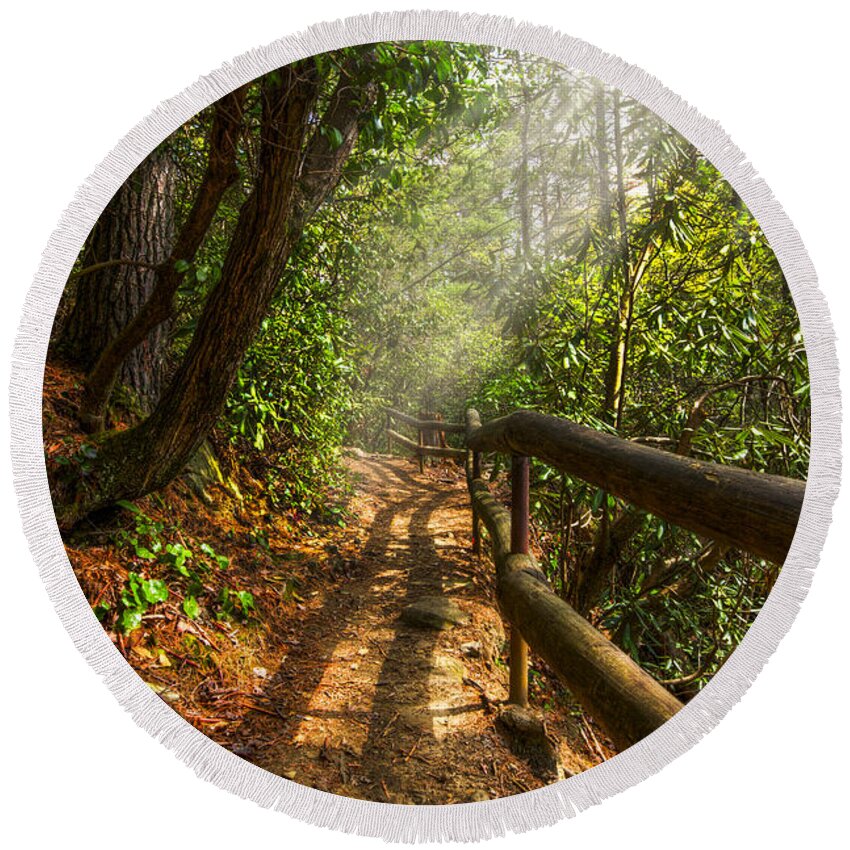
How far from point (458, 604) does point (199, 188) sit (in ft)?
5.86

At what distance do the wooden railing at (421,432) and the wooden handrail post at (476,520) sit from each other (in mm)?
385

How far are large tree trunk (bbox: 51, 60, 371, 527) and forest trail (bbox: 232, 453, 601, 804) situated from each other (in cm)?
66

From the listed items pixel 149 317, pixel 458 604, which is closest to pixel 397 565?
pixel 458 604

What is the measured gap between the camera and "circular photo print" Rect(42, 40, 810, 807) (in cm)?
117

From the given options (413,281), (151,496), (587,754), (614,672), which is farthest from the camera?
(151,496)

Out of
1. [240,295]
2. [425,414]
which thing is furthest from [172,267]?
[425,414]

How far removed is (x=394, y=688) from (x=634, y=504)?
2.87ft

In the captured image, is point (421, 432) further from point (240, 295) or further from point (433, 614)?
point (240, 295)

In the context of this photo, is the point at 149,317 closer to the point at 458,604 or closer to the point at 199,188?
the point at 199,188

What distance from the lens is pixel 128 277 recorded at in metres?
1.97

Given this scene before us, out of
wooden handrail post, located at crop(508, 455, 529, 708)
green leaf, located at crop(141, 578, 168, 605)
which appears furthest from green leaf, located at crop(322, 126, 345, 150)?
green leaf, located at crop(141, 578, 168, 605)

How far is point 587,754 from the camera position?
1.24 m

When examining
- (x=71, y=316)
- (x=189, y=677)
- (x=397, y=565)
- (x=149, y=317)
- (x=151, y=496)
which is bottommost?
(x=189, y=677)

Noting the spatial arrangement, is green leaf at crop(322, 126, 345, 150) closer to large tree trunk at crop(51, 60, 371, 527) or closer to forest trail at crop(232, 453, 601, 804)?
large tree trunk at crop(51, 60, 371, 527)
